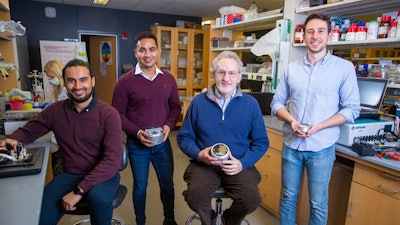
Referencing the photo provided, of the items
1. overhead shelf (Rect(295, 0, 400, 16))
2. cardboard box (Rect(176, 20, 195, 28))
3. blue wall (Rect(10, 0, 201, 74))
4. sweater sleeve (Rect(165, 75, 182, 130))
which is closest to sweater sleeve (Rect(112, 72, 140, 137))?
sweater sleeve (Rect(165, 75, 182, 130))

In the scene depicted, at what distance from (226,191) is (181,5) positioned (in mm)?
4212

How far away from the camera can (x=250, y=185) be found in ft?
4.66

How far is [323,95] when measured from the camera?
1612mm

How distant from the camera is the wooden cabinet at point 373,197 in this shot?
5.00 ft

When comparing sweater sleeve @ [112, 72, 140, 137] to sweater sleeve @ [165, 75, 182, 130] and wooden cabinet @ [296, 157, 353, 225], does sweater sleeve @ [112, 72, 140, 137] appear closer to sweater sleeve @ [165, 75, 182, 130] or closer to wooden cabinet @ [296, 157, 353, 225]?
sweater sleeve @ [165, 75, 182, 130]

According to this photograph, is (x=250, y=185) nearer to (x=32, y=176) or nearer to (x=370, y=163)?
(x=370, y=163)

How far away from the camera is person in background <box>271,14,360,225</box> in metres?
1.58

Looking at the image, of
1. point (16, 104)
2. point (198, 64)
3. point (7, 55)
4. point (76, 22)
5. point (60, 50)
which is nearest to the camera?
point (16, 104)

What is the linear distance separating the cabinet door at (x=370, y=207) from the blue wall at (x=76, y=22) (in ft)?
16.7

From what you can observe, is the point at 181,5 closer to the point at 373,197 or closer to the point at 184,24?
the point at 184,24

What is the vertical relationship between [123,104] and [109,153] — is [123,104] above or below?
above

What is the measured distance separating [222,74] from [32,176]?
1044mm

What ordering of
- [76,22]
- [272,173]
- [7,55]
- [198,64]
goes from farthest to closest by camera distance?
[198,64] < [76,22] < [7,55] < [272,173]

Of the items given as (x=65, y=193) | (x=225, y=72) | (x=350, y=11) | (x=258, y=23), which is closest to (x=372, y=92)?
(x=350, y=11)
